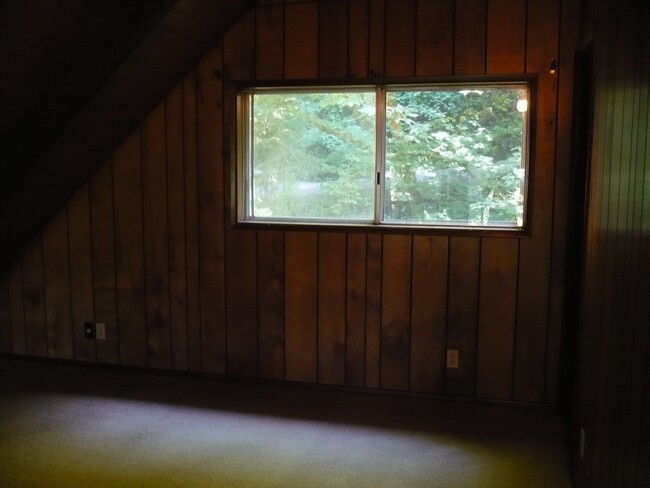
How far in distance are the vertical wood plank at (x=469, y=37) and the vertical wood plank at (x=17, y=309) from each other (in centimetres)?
311

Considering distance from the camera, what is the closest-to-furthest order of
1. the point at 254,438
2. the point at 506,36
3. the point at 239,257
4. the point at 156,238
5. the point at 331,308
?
the point at 254,438 → the point at 506,36 → the point at 331,308 → the point at 239,257 → the point at 156,238

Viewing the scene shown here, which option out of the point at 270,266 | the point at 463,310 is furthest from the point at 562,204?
the point at 270,266

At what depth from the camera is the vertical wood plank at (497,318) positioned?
3242 mm

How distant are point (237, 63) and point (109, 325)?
6.15 feet

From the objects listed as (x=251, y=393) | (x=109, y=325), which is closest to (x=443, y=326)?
(x=251, y=393)

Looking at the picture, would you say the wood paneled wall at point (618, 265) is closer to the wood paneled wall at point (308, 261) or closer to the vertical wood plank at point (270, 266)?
the wood paneled wall at point (308, 261)

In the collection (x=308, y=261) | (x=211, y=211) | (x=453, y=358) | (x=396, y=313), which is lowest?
(x=453, y=358)

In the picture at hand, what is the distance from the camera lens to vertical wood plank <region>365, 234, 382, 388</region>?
3.41 meters

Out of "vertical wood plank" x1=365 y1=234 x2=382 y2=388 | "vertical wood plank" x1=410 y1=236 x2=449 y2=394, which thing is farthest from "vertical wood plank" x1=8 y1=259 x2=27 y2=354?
"vertical wood plank" x1=410 y1=236 x2=449 y2=394

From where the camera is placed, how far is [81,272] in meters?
3.92

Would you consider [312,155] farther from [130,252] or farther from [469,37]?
[130,252]

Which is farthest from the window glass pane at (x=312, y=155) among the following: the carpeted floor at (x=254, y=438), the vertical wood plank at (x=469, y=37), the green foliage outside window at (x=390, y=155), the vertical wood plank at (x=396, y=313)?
the carpeted floor at (x=254, y=438)

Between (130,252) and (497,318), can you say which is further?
(130,252)

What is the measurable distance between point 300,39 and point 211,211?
1140 millimetres
